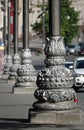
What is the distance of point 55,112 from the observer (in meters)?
14.1

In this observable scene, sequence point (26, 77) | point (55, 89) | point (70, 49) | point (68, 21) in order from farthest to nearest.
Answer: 1. point (70, 49)
2. point (68, 21)
3. point (26, 77)
4. point (55, 89)

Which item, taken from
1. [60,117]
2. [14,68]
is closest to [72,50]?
[14,68]

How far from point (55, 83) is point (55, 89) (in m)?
0.13

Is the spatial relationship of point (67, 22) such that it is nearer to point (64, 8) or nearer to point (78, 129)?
point (64, 8)

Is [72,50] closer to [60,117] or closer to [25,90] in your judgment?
[25,90]

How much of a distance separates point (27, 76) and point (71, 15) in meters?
68.9

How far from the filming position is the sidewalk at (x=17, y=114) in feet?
44.9

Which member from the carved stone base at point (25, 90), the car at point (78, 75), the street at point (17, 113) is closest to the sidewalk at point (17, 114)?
the street at point (17, 113)

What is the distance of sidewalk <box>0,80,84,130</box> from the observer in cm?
1370

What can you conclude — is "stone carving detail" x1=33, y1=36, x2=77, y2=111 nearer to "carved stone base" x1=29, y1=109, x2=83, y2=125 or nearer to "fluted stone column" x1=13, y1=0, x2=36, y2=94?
"carved stone base" x1=29, y1=109, x2=83, y2=125

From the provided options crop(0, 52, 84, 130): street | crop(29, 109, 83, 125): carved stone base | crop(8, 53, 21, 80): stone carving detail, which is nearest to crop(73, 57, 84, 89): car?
crop(0, 52, 84, 130): street

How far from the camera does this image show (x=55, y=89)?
14.4 m

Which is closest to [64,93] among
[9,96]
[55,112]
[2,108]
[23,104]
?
[55,112]

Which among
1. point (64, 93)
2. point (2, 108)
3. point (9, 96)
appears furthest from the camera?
point (9, 96)
